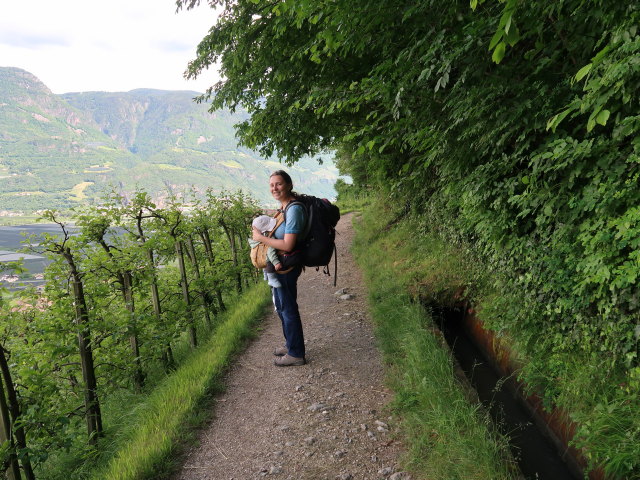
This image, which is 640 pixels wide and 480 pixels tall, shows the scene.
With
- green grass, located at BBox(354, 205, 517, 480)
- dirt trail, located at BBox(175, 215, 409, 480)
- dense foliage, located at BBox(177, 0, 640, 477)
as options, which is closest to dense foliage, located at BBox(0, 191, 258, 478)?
dirt trail, located at BBox(175, 215, 409, 480)

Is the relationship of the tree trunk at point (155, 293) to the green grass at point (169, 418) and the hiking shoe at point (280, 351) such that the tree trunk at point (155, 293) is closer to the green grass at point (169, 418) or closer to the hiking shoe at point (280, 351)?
the green grass at point (169, 418)

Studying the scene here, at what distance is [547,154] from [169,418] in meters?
4.21

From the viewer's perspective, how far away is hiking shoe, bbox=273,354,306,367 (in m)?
4.45

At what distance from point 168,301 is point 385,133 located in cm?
476

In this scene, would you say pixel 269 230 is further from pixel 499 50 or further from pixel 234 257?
pixel 234 257

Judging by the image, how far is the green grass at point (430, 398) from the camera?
249cm

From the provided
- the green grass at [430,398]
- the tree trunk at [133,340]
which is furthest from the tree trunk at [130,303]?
the green grass at [430,398]

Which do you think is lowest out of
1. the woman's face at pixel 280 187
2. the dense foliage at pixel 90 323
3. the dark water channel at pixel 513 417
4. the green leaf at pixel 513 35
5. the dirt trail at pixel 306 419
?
the dark water channel at pixel 513 417

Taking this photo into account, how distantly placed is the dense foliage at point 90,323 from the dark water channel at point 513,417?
166 inches

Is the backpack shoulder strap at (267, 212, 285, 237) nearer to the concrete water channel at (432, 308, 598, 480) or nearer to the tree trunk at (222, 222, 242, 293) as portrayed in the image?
the concrete water channel at (432, 308, 598, 480)

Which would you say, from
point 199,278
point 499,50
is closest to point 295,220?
point 499,50

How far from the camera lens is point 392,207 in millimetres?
12062

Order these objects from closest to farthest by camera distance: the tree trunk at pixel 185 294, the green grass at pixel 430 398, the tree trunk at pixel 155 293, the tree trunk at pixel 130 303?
the green grass at pixel 430 398
the tree trunk at pixel 130 303
the tree trunk at pixel 155 293
the tree trunk at pixel 185 294

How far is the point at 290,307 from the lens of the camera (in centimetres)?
408
